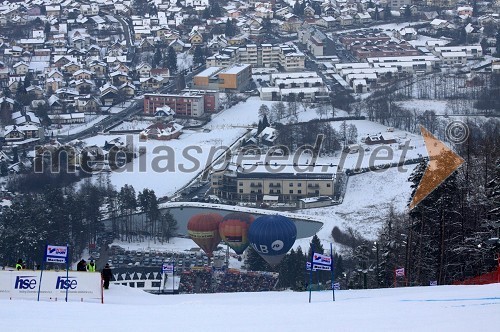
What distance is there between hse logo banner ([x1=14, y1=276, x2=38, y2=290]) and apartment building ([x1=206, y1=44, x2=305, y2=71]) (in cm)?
1928

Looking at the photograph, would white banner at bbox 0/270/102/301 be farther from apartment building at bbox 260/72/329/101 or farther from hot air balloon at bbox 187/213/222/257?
apartment building at bbox 260/72/329/101

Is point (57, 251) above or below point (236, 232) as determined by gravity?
above

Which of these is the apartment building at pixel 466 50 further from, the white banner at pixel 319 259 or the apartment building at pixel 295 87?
the white banner at pixel 319 259

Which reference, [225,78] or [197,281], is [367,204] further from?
[225,78]

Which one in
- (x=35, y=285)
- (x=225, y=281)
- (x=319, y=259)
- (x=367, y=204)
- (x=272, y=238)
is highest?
(x=319, y=259)

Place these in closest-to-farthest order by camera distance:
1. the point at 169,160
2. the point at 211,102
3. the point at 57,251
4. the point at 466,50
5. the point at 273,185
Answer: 1. the point at 57,251
2. the point at 273,185
3. the point at 169,160
4. the point at 211,102
5. the point at 466,50

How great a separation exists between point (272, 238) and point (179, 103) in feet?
31.4

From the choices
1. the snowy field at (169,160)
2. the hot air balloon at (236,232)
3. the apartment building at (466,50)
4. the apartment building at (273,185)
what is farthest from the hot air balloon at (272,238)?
the apartment building at (466,50)

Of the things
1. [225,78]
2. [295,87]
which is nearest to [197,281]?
[295,87]

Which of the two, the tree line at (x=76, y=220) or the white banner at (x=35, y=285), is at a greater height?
the white banner at (x=35, y=285)

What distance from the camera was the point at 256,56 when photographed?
1047 inches

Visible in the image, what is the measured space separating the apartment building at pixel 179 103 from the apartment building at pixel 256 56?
3.93 metres

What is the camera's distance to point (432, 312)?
18.1ft

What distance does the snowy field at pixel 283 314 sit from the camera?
522cm
